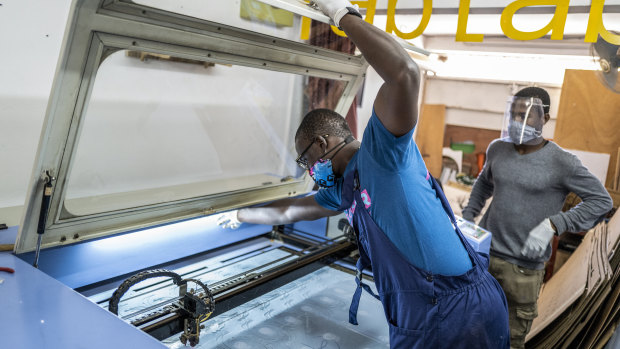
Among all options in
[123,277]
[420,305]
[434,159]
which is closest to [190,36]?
[123,277]

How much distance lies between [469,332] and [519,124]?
1412 mm

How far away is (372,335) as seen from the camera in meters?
1.60

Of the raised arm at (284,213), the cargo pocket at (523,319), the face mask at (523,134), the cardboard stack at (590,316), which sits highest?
the face mask at (523,134)

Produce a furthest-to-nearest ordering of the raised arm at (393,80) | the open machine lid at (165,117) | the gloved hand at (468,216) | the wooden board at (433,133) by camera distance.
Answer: the wooden board at (433,133), the gloved hand at (468,216), the open machine lid at (165,117), the raised arm at (393,80)

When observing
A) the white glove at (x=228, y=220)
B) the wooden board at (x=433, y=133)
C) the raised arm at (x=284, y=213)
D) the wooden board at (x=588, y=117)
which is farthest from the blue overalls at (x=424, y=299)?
the wooden board at (x=433, y=133)

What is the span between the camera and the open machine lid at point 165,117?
1.21 meters

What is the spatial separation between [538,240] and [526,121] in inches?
25.0

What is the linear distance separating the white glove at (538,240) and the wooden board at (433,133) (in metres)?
3.22

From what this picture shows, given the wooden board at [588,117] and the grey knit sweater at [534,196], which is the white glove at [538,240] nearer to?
the grey knit sweater at [534,196]

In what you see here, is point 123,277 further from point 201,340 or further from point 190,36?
point 190,36

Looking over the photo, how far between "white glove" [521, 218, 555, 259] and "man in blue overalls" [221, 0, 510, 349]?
0.95 meters

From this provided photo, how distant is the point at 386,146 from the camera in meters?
1.17

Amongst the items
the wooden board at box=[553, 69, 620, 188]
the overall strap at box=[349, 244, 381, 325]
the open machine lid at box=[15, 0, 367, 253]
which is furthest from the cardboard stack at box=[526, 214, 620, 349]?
the wooden board at box=[553, 69, 620, 188]

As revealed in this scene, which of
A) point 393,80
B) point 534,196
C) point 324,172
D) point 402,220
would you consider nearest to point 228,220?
point 324,172
